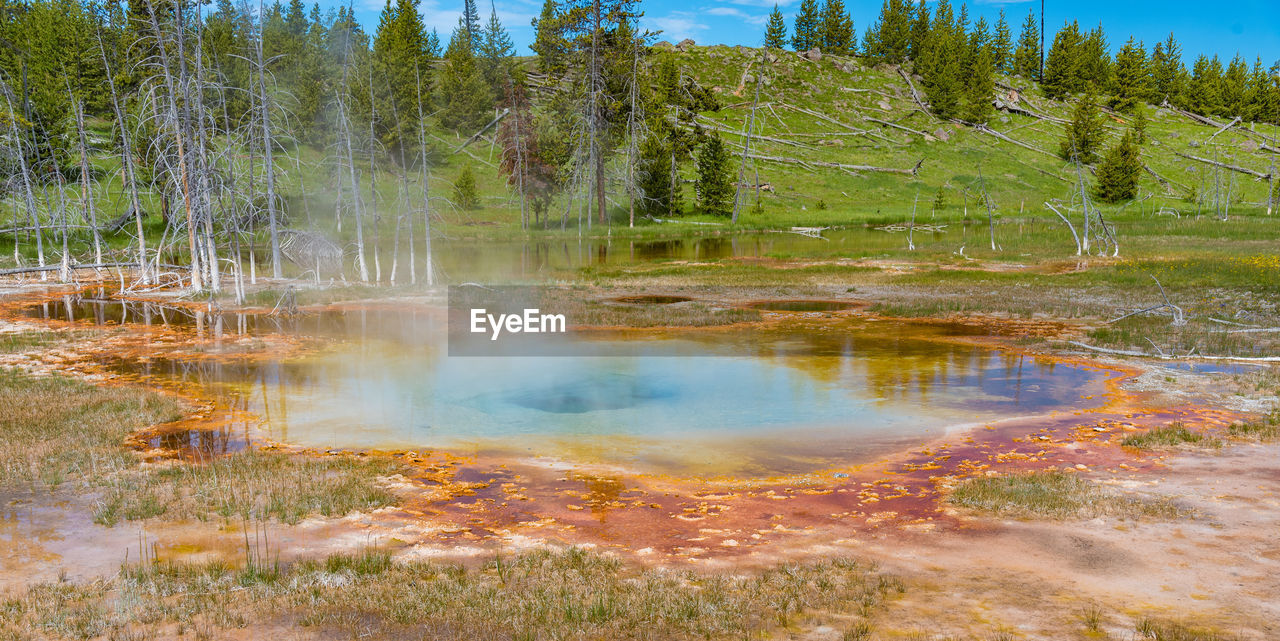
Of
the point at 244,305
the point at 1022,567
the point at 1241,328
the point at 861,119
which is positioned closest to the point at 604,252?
the point at 244,305

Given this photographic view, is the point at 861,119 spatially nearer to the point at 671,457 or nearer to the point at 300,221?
the point at 300,221

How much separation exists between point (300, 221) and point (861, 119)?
78.9 metres

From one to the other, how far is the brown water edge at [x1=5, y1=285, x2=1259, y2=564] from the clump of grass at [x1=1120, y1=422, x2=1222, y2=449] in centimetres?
27

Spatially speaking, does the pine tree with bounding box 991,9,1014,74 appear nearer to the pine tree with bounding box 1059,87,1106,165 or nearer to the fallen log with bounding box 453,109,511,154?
the pine tree with bounding box 1059,87,1106,165

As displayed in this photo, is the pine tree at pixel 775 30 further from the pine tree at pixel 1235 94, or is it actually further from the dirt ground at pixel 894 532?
the dirt ground at pixel 894 532

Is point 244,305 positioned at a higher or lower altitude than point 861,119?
lower

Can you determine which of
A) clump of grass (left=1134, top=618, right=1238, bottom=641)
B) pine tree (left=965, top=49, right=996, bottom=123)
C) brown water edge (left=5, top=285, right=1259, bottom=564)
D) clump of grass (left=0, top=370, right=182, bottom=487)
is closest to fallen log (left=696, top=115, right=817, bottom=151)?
pine tree (left=965, top=49, right=996, bottom=123)

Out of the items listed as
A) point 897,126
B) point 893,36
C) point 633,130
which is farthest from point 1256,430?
point 893,36

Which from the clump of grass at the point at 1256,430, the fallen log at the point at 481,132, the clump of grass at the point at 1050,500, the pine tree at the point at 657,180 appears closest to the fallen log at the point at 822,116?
the pine tree at the point at 657,180

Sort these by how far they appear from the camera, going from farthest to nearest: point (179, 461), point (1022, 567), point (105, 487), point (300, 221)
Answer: point (300, 221) → point (179, 461) → point (105, 487) → point (1022, 567)

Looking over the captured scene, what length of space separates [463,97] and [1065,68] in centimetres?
9449

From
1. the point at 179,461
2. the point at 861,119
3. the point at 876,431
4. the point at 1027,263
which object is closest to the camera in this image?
the point at 179,461

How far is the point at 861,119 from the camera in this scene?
115 meters

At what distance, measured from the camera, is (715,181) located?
75000 millimetres
